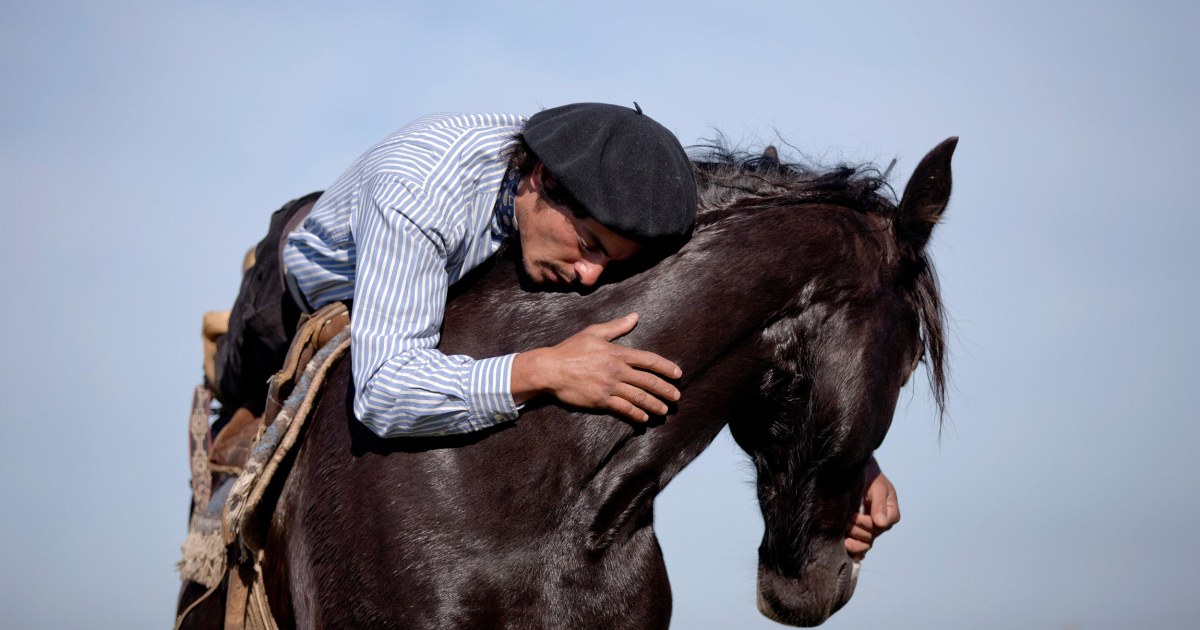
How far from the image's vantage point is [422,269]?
2.84m

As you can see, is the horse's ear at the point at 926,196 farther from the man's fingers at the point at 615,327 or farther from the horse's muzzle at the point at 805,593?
the horse's muzzle at the point at 805,593

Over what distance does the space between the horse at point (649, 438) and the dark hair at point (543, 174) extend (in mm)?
260

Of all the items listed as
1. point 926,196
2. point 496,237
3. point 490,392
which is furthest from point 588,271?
point 926,196

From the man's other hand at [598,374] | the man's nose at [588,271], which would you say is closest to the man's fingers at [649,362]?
the man's other hand at [598,374]

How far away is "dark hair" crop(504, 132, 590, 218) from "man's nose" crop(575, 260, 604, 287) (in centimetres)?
14

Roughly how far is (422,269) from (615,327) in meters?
0.50

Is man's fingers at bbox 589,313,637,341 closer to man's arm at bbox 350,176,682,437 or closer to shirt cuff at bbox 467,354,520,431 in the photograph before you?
man's arm at bbox 350,176,682,437

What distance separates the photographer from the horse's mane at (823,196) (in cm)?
316

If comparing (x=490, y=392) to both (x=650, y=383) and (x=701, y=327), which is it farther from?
(x=701, y=327)

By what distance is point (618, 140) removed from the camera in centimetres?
296

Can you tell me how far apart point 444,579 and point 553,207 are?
973mm

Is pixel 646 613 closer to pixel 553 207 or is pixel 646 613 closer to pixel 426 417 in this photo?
pixel 426 417

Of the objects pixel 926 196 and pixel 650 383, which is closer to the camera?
pixel 650 383

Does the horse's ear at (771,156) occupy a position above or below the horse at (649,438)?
above
